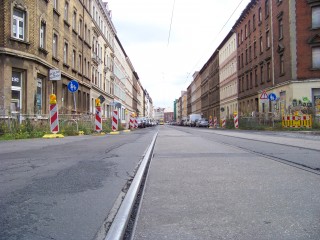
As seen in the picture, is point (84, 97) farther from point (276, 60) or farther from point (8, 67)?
point (276, 60)

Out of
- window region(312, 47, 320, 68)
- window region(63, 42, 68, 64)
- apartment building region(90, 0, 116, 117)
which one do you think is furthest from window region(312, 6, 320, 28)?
window region(63, 42, 68, 64)

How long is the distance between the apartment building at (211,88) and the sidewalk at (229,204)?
67349 millimetres

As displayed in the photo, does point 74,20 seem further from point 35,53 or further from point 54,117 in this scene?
point 54,117

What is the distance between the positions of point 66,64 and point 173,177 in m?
24.2

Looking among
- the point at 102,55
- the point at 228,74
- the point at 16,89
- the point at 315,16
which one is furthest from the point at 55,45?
the point at 228,74

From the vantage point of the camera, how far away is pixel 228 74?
62.2 m

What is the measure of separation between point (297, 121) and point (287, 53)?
819cm

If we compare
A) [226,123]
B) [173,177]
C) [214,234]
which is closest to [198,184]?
[173,177]

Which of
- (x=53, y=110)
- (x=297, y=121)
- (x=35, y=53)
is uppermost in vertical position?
(x=35, y=53)

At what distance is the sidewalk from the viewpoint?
289 centimetres

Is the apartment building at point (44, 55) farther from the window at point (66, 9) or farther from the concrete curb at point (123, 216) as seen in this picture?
the concrete curb at point (123, 216)

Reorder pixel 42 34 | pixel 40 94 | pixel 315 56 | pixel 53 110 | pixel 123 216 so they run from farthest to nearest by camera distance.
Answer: pixel 315 56 → pixel 42 34 → pixel 40 94 → pixel 53 110 → pixel 123 216

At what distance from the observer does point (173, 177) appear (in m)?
5.39

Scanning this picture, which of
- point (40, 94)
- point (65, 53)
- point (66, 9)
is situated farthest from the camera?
point (66, 9)
